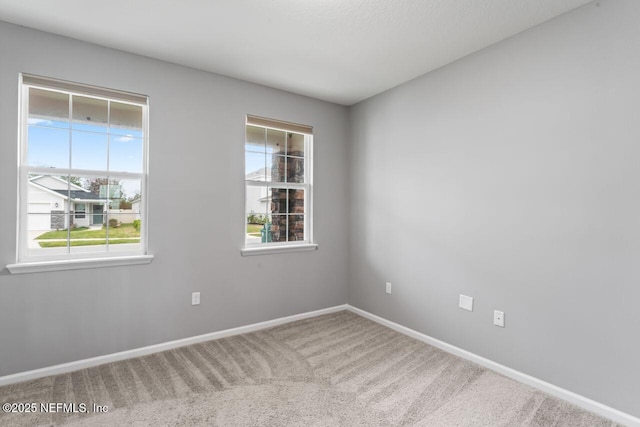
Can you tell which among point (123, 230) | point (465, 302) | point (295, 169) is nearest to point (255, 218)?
point (295, 169)

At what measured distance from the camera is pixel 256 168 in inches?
133

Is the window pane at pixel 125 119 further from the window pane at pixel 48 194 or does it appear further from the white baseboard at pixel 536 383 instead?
the white baseboard at pixel 536 383

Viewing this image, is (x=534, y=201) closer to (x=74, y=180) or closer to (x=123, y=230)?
(x=123, y=230)

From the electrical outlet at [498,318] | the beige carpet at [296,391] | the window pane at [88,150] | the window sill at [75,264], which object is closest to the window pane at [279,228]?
the beige carpet at [296,391]

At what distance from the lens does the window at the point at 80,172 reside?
7.79ft

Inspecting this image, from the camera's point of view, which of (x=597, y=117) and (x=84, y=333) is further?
(x=84, y=333)

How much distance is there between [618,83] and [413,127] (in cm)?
153

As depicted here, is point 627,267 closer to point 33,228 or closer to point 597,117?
point 597,117

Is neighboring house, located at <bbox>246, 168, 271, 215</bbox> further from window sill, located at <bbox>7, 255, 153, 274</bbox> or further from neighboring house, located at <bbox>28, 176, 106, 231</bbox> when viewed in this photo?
neighboring house, located at <bbox>28, 176, 106, 231</bbox>

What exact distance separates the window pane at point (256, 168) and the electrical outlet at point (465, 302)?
2.24 meters

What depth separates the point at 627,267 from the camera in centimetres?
187

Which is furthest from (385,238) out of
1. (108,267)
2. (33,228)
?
(33,228)

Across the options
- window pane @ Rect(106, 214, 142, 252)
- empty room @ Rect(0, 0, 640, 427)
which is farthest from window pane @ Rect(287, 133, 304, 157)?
window pane @ Rect(106, 214, 142, 252)

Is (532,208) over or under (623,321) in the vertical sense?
over
